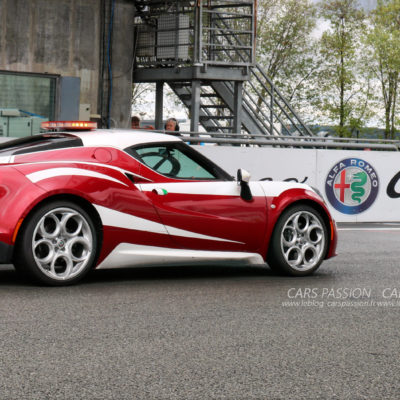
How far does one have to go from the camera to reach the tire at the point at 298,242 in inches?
325

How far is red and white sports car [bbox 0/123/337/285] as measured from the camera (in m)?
7.02

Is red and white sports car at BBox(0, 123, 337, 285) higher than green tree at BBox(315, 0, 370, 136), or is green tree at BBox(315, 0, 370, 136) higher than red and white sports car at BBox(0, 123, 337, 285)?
green tree at BBox(315, 0, 370, 136)

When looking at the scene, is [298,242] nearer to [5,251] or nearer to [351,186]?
[5,251]

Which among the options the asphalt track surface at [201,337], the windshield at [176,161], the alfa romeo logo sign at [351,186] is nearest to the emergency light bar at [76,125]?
the windshield at [176,161]

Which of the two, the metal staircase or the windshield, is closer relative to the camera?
the windshield

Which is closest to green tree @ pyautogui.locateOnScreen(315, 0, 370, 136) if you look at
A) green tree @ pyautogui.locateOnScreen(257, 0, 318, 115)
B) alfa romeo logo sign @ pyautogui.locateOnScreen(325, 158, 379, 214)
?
green tree @ pyautogui.locateOnScreen(257, 0, 318, 115)

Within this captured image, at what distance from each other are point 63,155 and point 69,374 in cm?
319

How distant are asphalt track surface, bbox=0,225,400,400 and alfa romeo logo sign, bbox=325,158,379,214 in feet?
23.4

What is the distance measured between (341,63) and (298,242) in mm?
41536

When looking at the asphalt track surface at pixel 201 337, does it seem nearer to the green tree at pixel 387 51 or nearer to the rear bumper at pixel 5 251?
the rear bumper at pixel 5 251

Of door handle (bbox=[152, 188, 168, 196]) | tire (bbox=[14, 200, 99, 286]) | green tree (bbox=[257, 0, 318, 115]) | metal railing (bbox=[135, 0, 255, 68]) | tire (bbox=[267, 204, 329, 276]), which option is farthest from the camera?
green tree (bbox=[257, 0, 318, 115])

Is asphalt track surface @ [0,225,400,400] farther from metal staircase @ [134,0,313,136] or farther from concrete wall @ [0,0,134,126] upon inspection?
metal staircase @ [134,0,313,136]

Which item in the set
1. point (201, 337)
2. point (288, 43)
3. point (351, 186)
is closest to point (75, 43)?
point (351, 186)

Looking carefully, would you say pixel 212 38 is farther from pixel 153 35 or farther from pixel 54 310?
pixel 54 310
